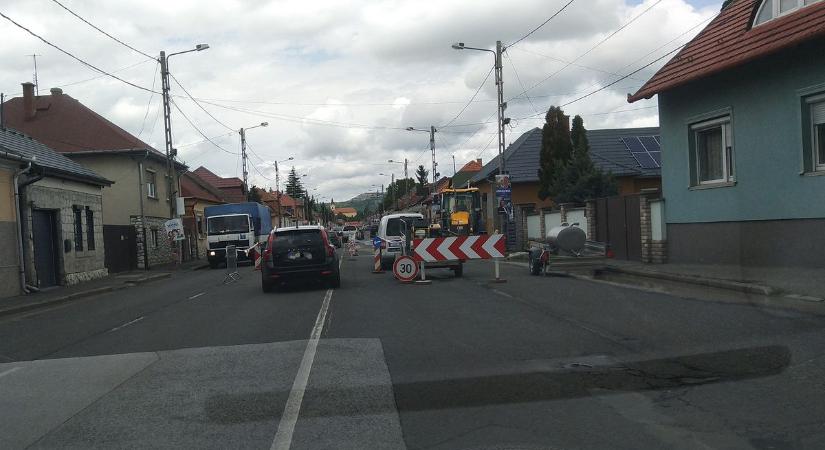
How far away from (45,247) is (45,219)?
0.97 meters

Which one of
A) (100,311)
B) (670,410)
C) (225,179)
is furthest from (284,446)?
(225,179)

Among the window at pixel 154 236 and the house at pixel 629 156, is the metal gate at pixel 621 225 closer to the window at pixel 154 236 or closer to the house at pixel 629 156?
the house at pixel 629 156

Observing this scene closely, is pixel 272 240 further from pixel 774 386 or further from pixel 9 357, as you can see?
pixel 774 386

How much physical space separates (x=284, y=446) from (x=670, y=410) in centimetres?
315

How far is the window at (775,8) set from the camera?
15.6 meters

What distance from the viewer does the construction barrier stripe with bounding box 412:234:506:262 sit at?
18.3 m

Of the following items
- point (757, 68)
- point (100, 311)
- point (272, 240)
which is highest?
point (757, 68)

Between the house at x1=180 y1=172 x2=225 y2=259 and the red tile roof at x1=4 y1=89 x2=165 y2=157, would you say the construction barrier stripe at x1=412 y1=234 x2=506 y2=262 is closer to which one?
the red tile roof at x1=4 y1=89 x2=165 y2=157

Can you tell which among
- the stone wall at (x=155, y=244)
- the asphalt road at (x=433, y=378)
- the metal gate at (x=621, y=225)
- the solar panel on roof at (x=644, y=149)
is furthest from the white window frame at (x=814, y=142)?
the stone wall at (x=155, y=244)

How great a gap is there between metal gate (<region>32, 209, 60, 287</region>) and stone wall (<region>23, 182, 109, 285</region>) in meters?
0.15

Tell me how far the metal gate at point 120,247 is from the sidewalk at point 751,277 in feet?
71.5

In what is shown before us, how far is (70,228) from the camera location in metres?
25.1

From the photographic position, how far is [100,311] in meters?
15.8

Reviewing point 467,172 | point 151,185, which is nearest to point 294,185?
point 467,172
